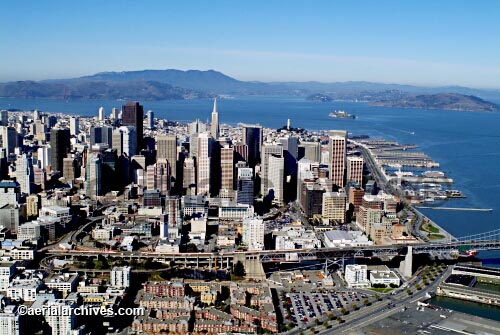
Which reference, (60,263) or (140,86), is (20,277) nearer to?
(60,263)

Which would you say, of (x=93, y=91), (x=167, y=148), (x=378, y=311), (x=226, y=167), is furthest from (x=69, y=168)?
(x=93, y=91)

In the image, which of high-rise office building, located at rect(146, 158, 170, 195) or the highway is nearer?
the highway

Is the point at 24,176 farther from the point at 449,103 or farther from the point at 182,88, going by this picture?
the point at 182,88

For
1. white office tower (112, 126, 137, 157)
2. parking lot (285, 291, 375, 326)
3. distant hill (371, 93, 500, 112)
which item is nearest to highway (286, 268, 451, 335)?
parking lot (285, 291, 375, 326)

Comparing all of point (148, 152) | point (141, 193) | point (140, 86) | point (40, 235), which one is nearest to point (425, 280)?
point (40, 235)

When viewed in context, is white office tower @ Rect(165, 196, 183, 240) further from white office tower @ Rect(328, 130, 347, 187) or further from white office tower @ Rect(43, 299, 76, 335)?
white office tower @ Rect(328, 130, 347, 187)

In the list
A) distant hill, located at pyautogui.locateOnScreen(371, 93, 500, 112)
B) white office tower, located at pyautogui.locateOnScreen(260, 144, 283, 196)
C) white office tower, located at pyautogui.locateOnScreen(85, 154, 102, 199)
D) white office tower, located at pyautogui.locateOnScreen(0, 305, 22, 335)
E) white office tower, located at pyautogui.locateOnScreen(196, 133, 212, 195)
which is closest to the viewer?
white office tower, located at pyautogui.locateOnScreen(0, 305, 22, 335)

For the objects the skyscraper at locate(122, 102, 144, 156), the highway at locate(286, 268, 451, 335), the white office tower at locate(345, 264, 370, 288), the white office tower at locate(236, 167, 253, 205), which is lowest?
the highway at locate(286, 268, 451, 335)
